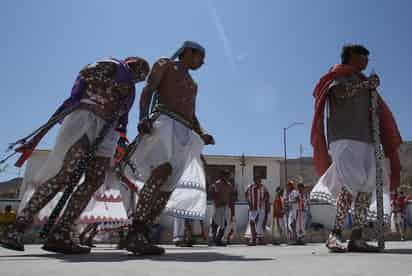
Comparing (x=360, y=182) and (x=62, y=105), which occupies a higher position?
(x=62, y=105)

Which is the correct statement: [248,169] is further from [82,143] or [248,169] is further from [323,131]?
[82,143]

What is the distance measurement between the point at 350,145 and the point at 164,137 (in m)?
1.79

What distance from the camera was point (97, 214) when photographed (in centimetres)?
432

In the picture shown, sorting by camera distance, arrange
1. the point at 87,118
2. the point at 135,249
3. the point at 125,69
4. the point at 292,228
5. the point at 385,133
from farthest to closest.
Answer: the point at 292,228
the point at 385,133
the point at 125,69
the point at 87,118
the point at 135,249

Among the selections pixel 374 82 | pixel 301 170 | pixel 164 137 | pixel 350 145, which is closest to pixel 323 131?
pixel 350 145

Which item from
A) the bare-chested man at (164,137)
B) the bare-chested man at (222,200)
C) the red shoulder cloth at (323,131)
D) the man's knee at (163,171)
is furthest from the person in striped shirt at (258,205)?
the man's knee at (163,171)

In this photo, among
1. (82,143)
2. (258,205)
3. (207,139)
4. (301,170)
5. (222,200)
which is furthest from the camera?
(301,170)

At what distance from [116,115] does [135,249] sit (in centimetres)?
134

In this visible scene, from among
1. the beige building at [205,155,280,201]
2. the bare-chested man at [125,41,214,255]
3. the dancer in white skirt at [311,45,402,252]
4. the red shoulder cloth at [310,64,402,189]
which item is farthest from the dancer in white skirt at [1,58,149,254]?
the beige building at [205,155,280,201]

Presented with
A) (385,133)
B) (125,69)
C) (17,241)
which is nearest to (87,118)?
(125,69)

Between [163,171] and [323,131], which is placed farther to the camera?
[323,131]

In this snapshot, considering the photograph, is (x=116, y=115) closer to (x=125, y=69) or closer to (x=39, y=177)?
(x=125, y=69)

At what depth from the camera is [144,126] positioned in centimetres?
325

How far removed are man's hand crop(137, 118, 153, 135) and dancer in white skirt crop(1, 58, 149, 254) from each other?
0.51 m
